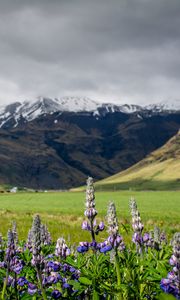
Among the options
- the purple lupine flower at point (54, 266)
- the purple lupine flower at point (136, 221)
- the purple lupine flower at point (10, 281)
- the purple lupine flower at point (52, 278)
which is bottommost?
the purple lupine flower at point (10, 281)

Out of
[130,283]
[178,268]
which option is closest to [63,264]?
[130,283]

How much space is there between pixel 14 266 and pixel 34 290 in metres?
0.78

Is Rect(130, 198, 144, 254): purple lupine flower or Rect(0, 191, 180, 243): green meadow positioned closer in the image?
Rect(130, 198, 144, 254): purple lupine flower

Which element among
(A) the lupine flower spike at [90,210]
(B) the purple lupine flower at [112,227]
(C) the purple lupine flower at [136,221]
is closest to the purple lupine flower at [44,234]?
(A) the lupine flower spike at [90,210]

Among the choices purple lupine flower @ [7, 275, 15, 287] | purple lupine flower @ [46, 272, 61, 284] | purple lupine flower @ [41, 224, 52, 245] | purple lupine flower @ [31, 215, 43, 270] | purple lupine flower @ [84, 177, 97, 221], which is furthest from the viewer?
purple lupine flower @ [7, 275, 15, 287]

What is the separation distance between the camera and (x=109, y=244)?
5836 millimetres

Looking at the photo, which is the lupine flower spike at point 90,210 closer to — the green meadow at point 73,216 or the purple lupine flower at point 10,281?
the green meadow at point 73,216

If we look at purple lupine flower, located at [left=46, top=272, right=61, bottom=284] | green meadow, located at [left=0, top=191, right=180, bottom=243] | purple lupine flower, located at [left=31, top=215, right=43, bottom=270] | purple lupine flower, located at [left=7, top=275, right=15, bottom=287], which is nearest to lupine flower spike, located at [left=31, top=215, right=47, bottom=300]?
purple lupine flower, located at [left=31, top=215, right=43, bottom=270]

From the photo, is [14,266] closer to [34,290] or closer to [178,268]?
[34,290]

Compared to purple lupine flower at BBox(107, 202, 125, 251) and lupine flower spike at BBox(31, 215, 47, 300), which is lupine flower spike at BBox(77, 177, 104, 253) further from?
lupine flower spike at BBox(31, 215, 47, 300)

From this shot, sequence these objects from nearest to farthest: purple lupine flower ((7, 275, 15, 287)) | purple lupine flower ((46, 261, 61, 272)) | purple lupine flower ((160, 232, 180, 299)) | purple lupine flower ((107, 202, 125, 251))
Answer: purple lupine flower ((160, 232, 180, 299)) < purple lupine flower ((107, 202, 125, 251)) < purple lupine flower ((46, 261, 61, 272)) < purple lupine flower ((7, 275, 15, 287))

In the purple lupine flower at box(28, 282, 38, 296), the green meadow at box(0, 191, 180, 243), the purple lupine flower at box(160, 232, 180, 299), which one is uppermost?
the purple lupine flower at box(160, 232, 180, 299)

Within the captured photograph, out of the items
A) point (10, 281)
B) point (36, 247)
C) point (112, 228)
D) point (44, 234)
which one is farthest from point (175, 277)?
point (10, 281)

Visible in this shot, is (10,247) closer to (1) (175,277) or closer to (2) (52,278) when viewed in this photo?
(2) (52,278)
